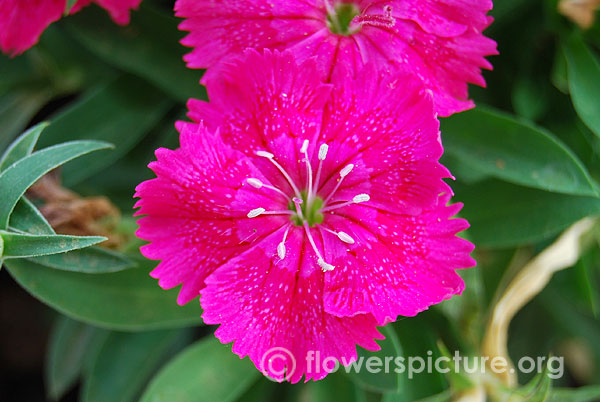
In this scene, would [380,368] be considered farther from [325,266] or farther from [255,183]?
[255,183]

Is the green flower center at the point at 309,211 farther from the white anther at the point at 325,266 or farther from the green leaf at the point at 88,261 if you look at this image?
the green leaf at the point at 88,261

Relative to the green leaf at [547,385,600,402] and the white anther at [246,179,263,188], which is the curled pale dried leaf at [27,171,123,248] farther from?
the green leaf at [547,385,600,402]

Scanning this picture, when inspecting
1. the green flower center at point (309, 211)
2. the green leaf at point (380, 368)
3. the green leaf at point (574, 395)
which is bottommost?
the green leaf at point (574, 395)

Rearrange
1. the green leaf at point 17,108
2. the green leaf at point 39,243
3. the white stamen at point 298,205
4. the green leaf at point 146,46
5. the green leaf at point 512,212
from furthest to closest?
the green leaf at point 17,108
the green leaf at point 146,46
the green leaf at point 512,212
the white stamen at point 298,205
the green leaf at point 39,243

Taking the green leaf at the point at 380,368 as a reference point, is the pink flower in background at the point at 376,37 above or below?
above

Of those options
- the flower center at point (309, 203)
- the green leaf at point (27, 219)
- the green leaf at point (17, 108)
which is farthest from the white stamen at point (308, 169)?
the green leaf at point (17, 108)

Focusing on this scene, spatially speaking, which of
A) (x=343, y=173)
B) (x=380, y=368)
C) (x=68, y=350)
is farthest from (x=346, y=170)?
(x=68, y=350)

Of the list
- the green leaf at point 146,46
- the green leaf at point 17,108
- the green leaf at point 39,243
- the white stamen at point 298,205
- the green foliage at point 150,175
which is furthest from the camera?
the green leaf at point 17,108

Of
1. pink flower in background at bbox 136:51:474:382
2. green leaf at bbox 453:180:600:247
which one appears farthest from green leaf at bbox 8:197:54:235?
green leaf at bbox 453:180:600:247
